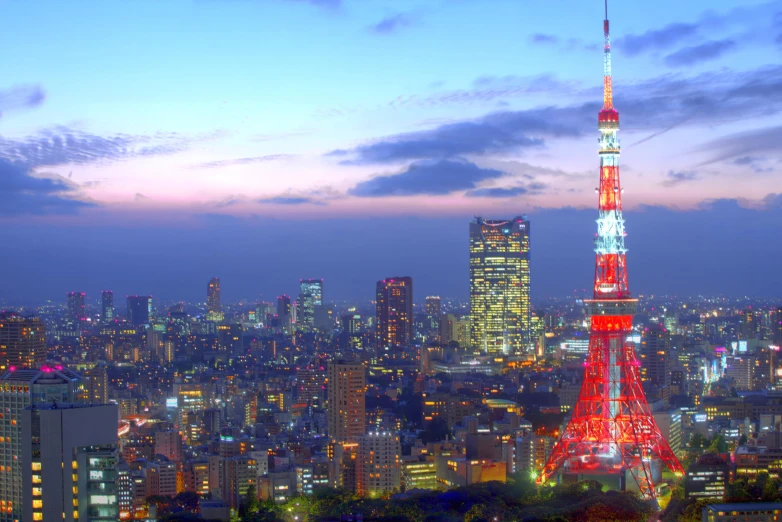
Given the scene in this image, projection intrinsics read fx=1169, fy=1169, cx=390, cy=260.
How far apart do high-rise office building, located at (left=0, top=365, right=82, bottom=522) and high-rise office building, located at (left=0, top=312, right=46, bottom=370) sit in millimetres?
19686

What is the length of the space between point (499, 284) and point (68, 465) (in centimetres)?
4787

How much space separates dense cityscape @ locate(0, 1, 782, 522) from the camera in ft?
44.7

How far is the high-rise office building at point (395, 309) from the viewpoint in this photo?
191 feet

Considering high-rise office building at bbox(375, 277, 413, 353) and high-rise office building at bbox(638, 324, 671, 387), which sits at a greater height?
high-rise office building at bbox(375, 277, 413, 353)

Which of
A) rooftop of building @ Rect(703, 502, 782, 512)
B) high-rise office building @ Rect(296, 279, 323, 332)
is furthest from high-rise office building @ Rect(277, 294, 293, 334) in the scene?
rooftop of building @ Rect(703, 502, 782, 512)

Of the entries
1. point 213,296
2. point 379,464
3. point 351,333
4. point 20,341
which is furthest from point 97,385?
point 213,296

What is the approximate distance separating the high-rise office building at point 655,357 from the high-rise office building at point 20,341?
19148 millimetres

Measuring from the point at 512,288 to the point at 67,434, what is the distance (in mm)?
47754

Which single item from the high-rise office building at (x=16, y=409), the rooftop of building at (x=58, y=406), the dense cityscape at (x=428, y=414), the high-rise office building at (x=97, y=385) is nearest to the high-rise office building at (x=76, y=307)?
the dense cityscape at (x=428, y=414)

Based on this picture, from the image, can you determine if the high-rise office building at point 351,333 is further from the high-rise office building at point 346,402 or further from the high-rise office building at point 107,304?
the high-rise office building at point 346,402

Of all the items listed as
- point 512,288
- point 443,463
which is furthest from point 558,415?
point 512,288

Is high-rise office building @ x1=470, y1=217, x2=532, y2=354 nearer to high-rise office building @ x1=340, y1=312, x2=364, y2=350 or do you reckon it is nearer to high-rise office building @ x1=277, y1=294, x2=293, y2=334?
high-rise office building @ x1=340, y1=312, x2=364, y2=350

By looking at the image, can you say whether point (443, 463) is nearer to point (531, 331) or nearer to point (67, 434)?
point (67, 434)

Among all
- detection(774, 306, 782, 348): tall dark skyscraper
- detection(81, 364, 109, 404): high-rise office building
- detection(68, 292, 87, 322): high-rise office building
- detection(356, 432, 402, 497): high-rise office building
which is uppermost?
detection(68, 292, 87, 322): high-rise office building
